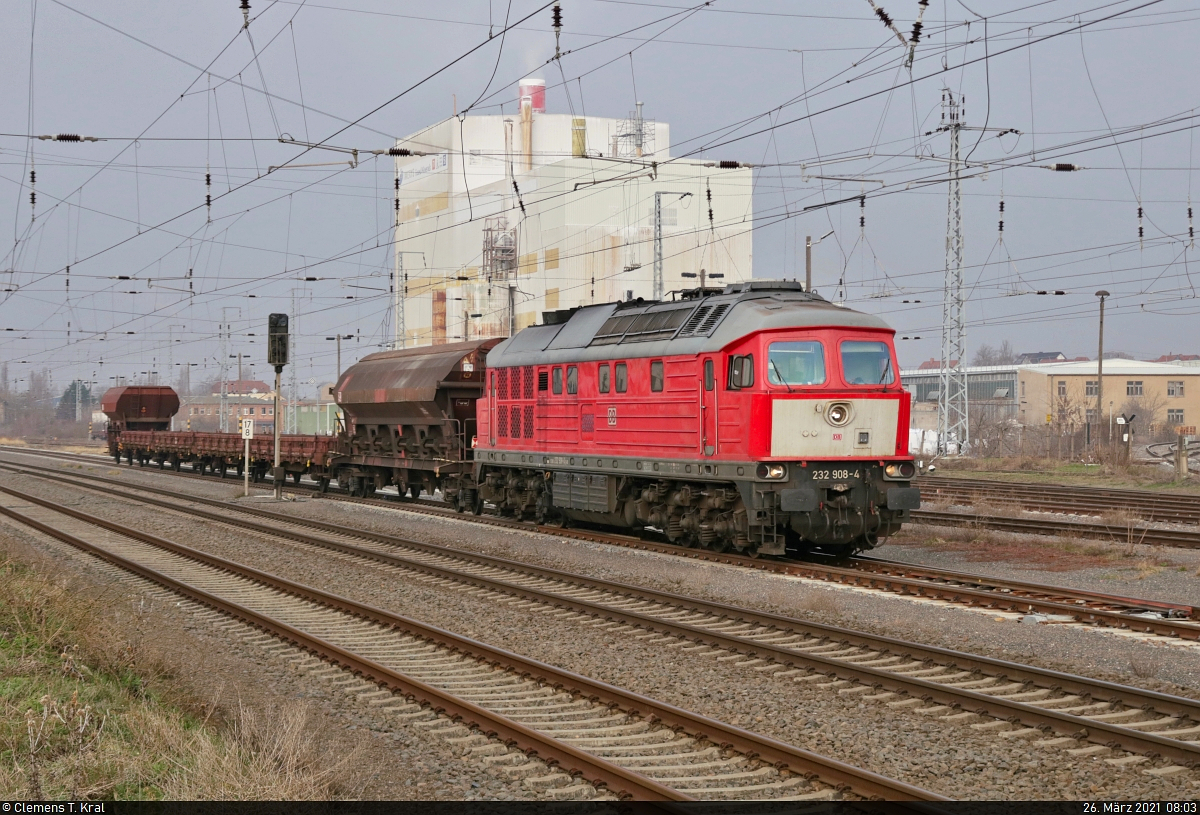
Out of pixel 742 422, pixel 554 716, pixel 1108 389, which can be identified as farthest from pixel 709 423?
pixel 1108 389

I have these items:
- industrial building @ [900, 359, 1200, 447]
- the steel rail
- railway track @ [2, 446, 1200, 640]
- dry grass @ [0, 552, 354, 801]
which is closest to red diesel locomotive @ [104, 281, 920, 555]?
railway track @ [2, 446, 1200, 640]

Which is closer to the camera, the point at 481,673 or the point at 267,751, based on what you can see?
the point at 267,751

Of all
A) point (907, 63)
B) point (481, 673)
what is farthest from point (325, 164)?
point (481, 673)

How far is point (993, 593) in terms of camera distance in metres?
14.8

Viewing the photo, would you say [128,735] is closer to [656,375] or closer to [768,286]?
[656,375]

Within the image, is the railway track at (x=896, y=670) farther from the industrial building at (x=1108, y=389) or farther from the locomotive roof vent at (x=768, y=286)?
the industrial building at (x=1108, y=389)

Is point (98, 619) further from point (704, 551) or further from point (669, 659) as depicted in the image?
point (704, 551)

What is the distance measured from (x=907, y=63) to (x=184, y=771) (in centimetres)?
1790

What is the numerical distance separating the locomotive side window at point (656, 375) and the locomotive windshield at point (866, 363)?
3339mm

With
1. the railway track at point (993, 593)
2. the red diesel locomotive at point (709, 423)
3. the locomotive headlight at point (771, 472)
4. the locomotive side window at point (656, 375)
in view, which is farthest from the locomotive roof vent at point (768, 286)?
the railway track at point (993, 593)

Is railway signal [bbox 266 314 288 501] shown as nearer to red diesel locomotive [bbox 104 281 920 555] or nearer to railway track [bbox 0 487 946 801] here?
red diesel locomotive [bbox 104 281 920 555]

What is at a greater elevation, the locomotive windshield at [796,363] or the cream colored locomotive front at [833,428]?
the locomotive windshield at [796,363]

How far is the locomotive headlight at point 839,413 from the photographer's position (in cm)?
1764

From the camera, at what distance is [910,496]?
17.9m
